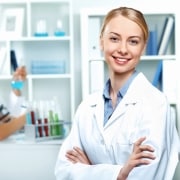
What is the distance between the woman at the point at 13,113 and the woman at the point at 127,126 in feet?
2.98

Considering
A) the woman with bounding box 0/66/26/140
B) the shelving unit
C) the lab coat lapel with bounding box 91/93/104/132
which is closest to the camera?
the lab coat lapel with bounding box 91/93/104/132

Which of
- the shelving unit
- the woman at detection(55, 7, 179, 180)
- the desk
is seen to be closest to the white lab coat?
the woman at detection(55, 7, 179, 180)

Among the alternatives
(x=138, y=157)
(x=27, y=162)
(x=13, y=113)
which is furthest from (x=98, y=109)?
(x=13, y=113)

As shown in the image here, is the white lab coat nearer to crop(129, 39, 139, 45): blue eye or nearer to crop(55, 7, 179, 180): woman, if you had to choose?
crop(55, 7, 179, 180): woman

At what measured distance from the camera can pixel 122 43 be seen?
3.55ft

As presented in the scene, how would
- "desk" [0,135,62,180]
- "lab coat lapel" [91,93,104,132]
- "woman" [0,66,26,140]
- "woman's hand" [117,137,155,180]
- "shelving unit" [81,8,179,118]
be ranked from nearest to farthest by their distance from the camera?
1. "woman's hand" [117,137,155,180]
2. "lab coat lapel" [91,93,104,132]
3. "desk" [0,135,62,180]
4. "woman" [0,66,26,140]
5. "shelving unit" [81,8,179,118]

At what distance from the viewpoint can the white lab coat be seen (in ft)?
3.53

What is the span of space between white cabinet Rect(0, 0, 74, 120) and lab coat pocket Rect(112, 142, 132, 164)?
141 centimetres

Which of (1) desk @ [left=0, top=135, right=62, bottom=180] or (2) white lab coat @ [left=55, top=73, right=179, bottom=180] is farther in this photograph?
(1) desk @ [left=0, top=135, right=62, bottom=180]

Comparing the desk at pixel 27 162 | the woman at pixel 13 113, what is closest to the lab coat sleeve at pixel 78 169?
the desk at pixel 27 162

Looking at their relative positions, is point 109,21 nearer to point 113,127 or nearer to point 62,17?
point 113,127

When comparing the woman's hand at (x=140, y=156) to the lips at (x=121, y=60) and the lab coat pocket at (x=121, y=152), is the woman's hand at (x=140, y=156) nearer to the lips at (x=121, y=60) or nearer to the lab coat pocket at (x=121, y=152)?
the lab coat pocket at (x=121, y=152)

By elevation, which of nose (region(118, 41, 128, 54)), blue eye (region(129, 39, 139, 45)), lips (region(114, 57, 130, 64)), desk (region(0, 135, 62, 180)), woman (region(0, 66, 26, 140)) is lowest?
desk (region(0, 135, 62, 180))

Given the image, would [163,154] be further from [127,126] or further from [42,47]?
[42,47]
